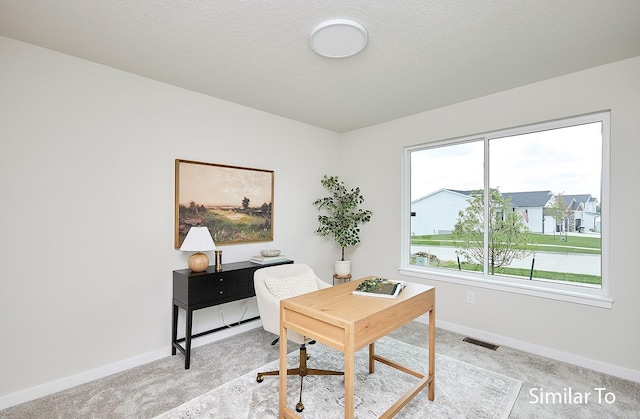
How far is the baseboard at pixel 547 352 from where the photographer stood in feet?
7.89

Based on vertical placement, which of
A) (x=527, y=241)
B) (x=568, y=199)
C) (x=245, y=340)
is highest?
(x=568, y=199)

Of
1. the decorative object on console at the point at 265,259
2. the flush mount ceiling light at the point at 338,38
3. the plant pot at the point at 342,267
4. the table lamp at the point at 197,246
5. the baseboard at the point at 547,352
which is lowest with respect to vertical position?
the baseboard at the point at 547,352

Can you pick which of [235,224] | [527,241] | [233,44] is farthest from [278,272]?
[527,241]

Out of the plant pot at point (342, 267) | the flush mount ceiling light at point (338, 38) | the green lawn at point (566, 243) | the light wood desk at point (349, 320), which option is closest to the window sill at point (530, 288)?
the green lawn at point (566, 243)

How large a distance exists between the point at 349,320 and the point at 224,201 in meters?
2.18

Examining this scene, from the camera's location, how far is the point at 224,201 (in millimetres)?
3252

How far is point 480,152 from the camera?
11.0 feet

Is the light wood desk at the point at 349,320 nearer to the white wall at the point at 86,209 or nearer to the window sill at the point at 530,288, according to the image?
the window sill at the point at 530,288

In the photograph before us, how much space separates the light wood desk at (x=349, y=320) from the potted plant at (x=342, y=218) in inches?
76.1

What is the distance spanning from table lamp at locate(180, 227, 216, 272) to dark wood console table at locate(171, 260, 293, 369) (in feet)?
0.24

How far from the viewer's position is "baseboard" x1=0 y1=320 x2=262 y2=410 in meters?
2.11

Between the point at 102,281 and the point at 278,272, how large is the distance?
57.2 inches

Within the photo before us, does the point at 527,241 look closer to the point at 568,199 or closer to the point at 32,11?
the point at 568,199

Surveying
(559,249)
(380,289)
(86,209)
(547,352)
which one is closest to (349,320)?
(380,289)
